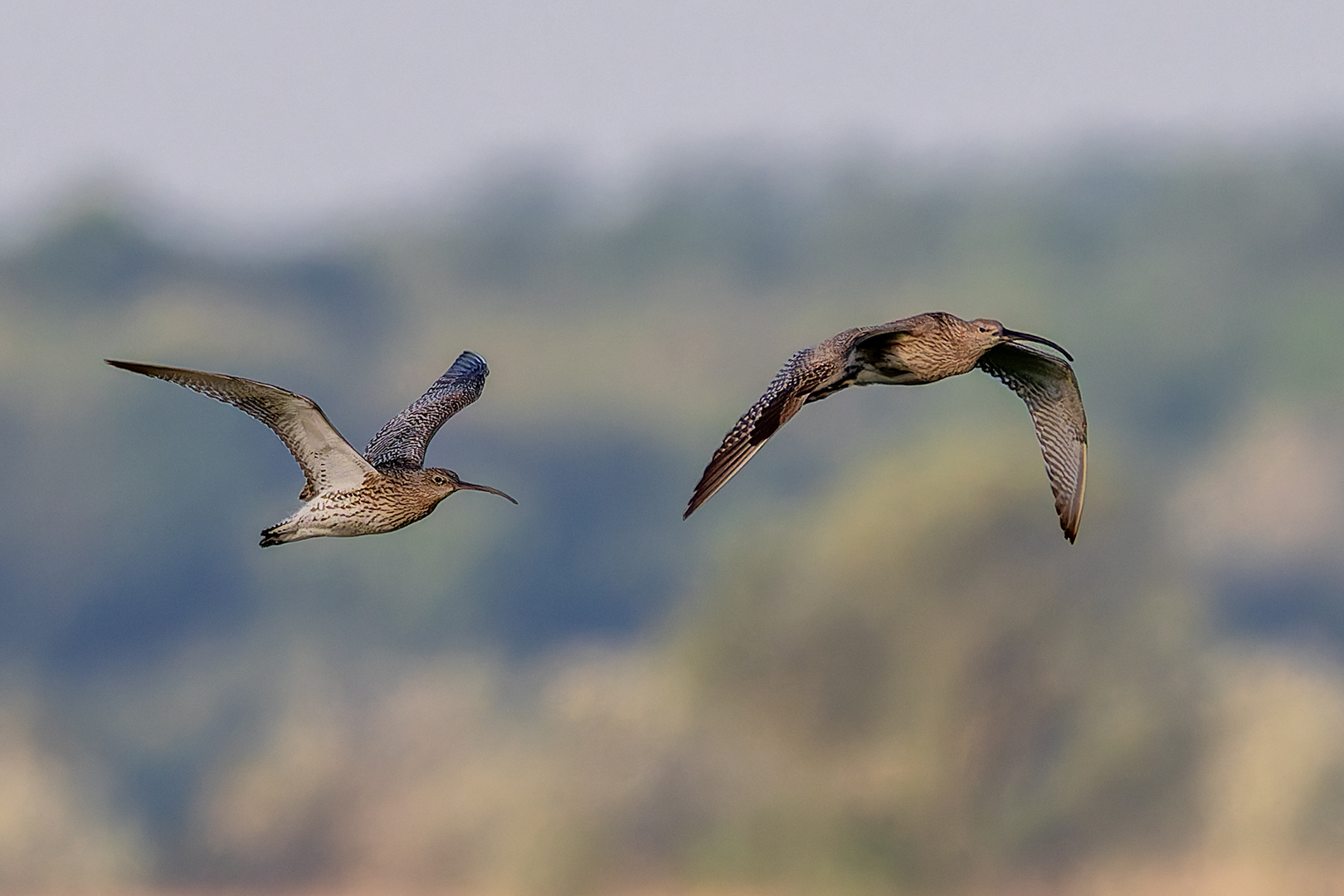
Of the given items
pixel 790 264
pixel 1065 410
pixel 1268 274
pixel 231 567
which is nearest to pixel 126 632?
pixel 231 567

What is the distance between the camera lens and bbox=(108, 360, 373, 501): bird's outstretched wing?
1401cm

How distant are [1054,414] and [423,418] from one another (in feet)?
14.2

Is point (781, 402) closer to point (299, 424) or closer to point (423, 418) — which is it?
point (299, 424)

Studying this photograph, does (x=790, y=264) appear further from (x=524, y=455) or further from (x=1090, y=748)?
(x=1090, y=748)

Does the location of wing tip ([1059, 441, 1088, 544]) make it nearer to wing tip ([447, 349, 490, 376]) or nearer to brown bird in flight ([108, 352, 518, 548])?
brown bird in flight ([108, 352, 518, 548])

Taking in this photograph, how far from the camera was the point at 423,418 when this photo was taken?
17.5m

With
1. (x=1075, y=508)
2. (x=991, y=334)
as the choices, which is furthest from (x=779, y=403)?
(x=1075, y=508)

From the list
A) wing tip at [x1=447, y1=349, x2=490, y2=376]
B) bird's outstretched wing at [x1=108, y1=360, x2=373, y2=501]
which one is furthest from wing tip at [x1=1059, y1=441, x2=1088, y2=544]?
bird's outstretched wing at [x1=108, y1=360, x2=373, y2=501]

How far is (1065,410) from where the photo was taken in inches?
696

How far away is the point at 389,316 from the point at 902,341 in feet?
251

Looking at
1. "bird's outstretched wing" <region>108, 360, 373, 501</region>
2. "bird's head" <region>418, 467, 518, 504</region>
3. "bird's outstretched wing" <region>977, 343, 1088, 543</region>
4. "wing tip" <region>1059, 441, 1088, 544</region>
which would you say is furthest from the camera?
"bird's outstretched wing" <region>977, 343, 1088, 543</region>

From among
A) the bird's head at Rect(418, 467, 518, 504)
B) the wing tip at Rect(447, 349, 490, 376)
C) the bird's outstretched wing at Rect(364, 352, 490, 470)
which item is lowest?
the bird's head at Rect(418, 467, 518, 504)

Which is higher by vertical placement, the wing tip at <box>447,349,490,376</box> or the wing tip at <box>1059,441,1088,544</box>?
the wing tip at <box>447,349,490,376</box>

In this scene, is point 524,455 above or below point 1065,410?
below
